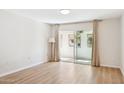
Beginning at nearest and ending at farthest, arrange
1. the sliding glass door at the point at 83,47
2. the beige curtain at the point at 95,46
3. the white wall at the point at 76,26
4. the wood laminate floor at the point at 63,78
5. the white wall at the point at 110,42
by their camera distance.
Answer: the wood laminate floor at the point at 63,78, the white wall at the point at 110,42, the beige curtain at the point at 95,46, the white wall at the point at 76,26, the sliding glass door at the point at 83,47

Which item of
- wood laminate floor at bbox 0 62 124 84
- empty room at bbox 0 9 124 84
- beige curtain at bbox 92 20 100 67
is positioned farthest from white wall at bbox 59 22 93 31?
wood laminate floor at bbox 0 62 124 84

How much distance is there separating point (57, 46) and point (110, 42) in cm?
304

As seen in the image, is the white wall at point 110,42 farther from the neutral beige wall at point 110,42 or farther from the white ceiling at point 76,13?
the white ceiling at point 76,13

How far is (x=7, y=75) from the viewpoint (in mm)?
4414

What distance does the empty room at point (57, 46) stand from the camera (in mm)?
4242

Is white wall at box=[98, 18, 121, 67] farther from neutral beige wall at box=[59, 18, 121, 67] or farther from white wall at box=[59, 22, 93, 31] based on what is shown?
white wall at box=[59, 22, 93, 31]

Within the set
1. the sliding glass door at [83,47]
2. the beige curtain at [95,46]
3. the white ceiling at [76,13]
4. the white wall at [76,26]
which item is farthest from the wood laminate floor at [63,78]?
the white wall at [76,26]

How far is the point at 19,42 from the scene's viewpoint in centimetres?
517

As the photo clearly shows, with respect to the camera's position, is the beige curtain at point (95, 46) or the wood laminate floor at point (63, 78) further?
the beige curtain at point (95, 46)

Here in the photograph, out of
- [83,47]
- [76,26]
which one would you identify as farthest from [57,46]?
[76,26]

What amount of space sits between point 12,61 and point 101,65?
155 inches

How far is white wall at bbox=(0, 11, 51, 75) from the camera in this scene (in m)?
4.43

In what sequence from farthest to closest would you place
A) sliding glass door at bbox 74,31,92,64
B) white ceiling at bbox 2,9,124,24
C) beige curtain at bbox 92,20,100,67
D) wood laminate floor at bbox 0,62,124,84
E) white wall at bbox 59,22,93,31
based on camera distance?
sliding glass door at bbox 74,31,92,64 < white wall at bbox 59,22,93,31 < beige curtain at bbox 92,20,100,67 < white ceiling at bbox 2,9,124,24 < wood laminate floor at bbox 0,62,124,84
